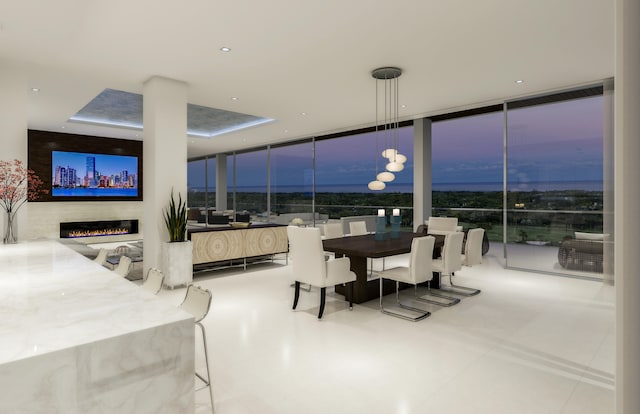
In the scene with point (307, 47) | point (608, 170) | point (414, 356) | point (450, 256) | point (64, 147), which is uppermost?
point (307, 47)

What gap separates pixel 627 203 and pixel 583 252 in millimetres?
6477

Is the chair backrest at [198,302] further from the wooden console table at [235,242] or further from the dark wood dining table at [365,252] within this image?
the wooden console table at [235,242]

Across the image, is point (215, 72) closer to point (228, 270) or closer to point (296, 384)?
point (228, 270)

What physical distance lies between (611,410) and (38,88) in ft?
24.9

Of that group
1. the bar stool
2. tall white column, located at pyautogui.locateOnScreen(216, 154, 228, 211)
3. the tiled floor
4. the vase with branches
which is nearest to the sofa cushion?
the tiled floor

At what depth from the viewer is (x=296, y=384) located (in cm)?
260

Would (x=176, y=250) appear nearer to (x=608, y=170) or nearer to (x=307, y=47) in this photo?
(x=307, y=47)

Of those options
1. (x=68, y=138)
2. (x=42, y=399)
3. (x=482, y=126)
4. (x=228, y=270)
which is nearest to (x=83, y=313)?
(x=42, y=399)

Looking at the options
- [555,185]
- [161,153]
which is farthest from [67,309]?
[555,185]

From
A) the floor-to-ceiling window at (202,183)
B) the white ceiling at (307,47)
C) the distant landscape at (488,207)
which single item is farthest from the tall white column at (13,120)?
the floor-to-ceiling window at (202,183)

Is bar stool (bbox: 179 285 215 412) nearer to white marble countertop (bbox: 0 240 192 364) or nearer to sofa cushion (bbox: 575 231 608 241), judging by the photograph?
white marble countertop (bbox: 0 240 192 364)

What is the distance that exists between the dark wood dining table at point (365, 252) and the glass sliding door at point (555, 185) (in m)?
2.36

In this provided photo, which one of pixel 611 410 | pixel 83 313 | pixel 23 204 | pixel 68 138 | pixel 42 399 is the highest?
pixel 68 138

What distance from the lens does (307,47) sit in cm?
420
